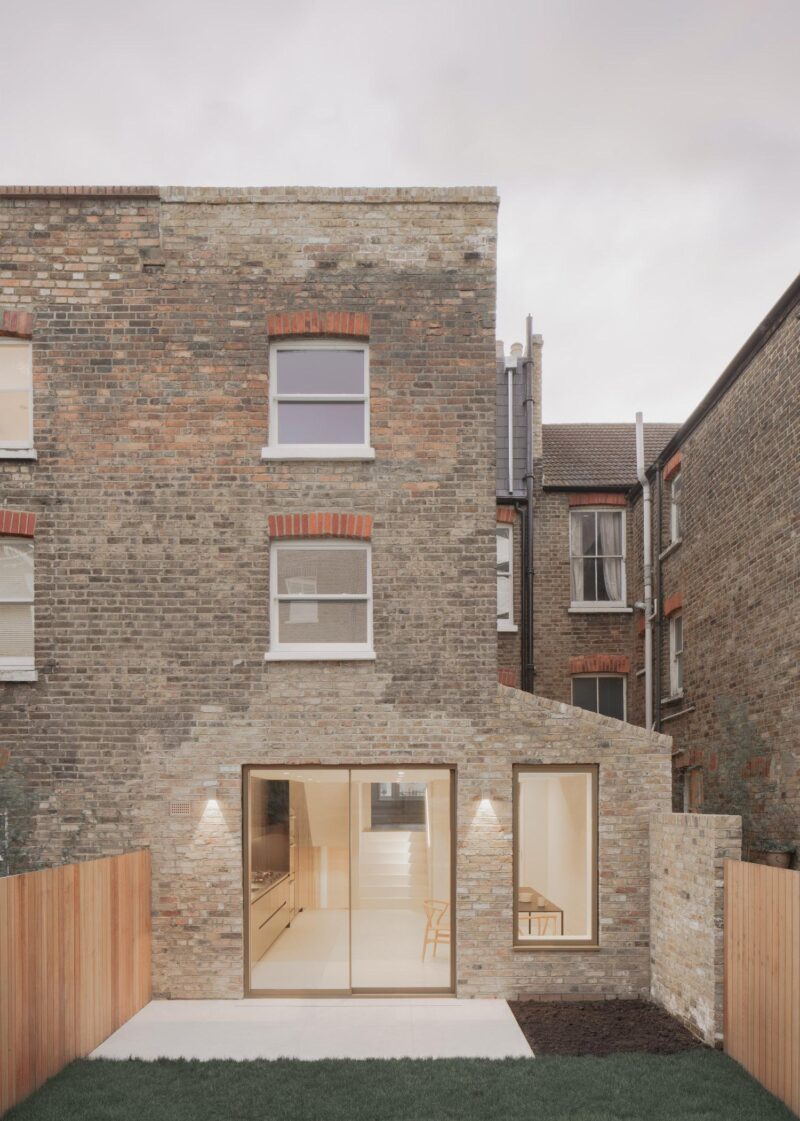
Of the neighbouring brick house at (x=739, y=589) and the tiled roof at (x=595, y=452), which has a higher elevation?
the tiled roof at (x=595, y=452)

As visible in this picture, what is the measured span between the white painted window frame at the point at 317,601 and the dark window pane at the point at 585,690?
8999mm

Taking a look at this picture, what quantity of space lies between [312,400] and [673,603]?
8567mm

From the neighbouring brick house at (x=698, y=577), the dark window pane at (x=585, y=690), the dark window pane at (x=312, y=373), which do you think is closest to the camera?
the dark window pane at (x=312, y=373)

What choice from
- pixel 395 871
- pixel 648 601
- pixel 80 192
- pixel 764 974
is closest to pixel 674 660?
pixel 648 601

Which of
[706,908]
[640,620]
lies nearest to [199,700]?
[706,908]

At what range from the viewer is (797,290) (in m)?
11.3

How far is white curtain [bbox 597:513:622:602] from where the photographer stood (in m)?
19.6

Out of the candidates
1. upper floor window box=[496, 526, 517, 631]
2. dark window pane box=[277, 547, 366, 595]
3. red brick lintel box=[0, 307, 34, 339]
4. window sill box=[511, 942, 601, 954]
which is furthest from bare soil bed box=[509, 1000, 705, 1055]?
red brick lintel box=[0, 307, 34, 339]

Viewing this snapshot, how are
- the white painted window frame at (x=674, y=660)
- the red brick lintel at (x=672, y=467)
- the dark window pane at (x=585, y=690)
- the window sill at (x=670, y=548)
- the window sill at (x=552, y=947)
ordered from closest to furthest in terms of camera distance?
1. the window sill at (x=552, y=947)
2. the window sill at (x=670, y=548)
3. the red brick lintel at (x=672, y=467)
4. the white painted window frame at (x=674, y=660)
5. the dark window pane at (x=585, y=690)

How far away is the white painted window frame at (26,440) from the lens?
455 inches

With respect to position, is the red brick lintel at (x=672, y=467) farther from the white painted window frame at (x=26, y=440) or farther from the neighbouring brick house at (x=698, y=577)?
the white painted window frame at (x=26, y=440)

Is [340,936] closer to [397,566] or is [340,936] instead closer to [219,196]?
[397,566]

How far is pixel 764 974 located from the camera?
27.0ft

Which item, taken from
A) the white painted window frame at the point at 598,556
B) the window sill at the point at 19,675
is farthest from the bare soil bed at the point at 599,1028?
the white painted window frame at the point at 598,556
